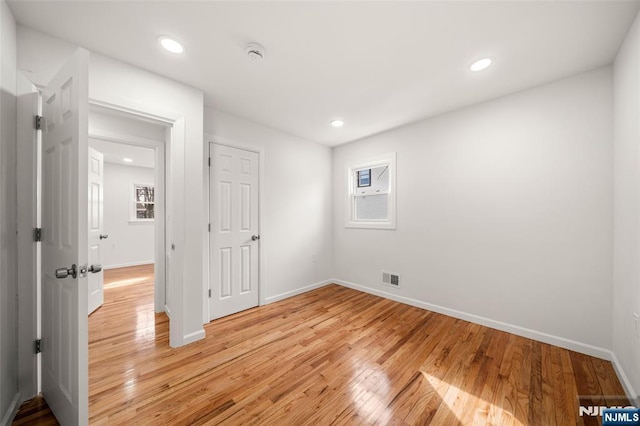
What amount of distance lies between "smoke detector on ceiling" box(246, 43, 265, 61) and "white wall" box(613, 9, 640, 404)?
2.45 m

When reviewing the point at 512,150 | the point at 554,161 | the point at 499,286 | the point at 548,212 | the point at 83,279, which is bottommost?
the point at 499,286

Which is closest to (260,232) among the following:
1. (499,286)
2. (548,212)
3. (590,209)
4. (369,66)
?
(369,66)

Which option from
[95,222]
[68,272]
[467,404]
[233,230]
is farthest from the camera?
[95,222]

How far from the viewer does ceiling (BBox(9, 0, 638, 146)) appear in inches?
57.6

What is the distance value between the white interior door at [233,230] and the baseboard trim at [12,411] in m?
1.41

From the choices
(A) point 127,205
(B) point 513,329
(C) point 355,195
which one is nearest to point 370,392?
(B) point 513,329

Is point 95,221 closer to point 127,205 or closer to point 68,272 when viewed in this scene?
point 68,272

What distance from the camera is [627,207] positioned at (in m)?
1.67

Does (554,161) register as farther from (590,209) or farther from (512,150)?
(590,209)

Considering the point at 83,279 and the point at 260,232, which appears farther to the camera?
the point at 260,232

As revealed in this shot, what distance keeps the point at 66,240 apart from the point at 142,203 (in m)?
6.09

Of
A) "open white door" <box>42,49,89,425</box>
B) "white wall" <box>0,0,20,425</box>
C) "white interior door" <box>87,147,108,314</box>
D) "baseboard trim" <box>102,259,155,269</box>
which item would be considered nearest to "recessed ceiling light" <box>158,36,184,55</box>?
"open white door" <box>42,49,89,425</box>

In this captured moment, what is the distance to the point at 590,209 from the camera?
205 cm

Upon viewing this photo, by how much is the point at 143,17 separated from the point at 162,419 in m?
2.51
